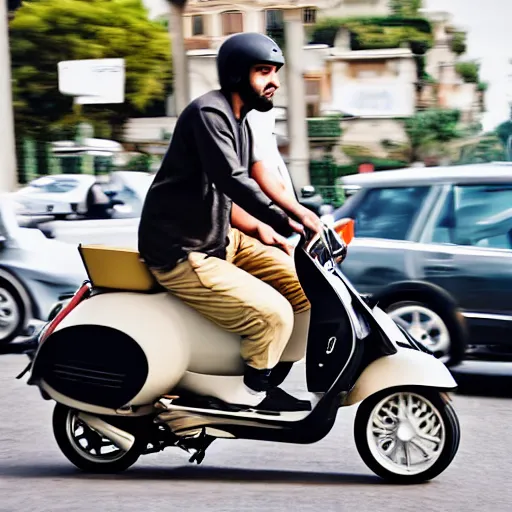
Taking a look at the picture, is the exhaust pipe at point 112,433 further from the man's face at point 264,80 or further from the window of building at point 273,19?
the window of building at point 273,19

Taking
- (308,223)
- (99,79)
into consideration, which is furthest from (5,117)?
A: (308,223)

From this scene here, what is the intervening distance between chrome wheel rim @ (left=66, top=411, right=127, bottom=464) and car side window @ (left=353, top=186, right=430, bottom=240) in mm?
3642

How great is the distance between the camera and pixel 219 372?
16.7 feet

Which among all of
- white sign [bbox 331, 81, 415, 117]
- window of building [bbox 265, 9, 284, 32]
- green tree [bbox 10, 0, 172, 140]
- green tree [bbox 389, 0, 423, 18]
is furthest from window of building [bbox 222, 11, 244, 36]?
green tree [bbox 389, 0, 423, 18]

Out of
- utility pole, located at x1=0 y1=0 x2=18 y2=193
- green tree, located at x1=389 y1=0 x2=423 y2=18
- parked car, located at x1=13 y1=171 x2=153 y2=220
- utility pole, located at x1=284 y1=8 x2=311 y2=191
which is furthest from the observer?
green tree, located at x1=389 y1=0 x2=423 y2=18

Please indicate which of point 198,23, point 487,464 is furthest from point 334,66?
point 487,464

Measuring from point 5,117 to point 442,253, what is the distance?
A: 13.5 meters

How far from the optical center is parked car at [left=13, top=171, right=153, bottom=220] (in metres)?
10.5

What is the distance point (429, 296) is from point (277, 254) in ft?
10.6

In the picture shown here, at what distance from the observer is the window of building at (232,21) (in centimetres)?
4066

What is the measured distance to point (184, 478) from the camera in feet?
17.5

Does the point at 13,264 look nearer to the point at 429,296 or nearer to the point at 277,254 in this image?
the point at 429,296

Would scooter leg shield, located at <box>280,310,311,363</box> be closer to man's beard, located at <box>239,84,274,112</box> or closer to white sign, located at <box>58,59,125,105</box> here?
man's beard, located at <box>239,84,274,112</box>

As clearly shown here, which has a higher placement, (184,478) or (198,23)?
(198,23)
